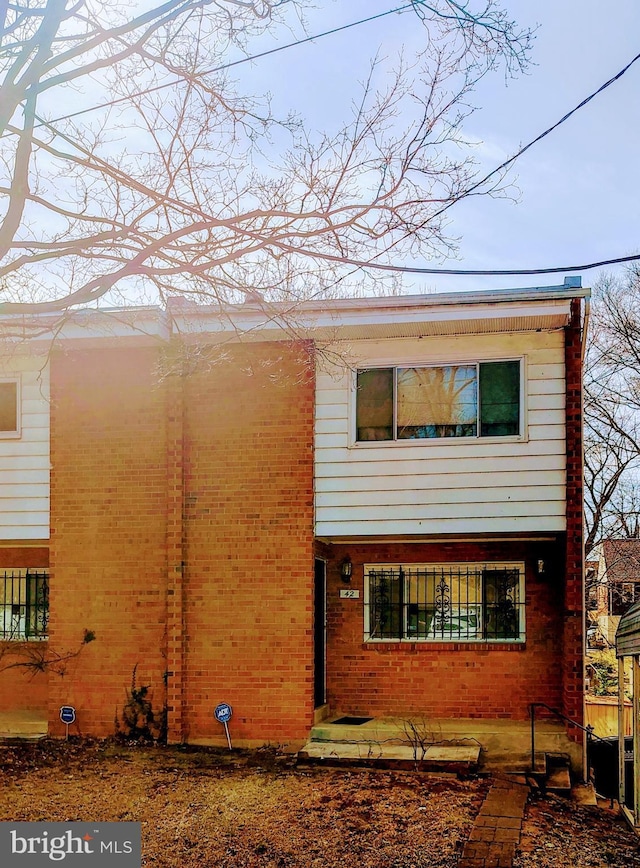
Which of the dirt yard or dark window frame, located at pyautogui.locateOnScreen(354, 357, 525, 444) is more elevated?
dark window frame, located at pyautogui.locateOnScreen(354, 357, 525, 444)

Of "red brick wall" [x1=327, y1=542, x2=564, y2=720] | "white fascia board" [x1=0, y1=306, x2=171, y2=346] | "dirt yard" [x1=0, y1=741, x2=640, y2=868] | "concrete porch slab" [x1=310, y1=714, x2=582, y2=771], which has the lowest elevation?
"dirt yard" [x1=0, y1=741, x2=640, y2=868]

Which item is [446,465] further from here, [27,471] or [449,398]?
[27,471]

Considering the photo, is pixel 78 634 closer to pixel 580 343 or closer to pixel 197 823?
pixel 197 823

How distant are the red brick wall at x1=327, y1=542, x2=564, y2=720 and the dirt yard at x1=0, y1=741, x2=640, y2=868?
76.9 inches

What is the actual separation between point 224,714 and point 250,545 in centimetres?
204

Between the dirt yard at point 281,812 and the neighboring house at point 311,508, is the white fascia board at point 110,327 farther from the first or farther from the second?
the dirt yard at point 281,812

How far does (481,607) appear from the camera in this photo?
12312 millimetres

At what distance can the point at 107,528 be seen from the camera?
1205 cm

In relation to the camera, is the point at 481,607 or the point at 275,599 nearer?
the point at 275,599

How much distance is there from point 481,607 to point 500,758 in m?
2.20

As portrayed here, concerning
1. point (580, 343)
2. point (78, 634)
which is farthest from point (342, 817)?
point (580, 343)

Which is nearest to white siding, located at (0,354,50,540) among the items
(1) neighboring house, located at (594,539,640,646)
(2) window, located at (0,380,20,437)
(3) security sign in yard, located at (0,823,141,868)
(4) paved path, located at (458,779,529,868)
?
(2) window, located at (0,380,20,437)

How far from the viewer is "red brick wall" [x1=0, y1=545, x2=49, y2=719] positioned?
13.5m

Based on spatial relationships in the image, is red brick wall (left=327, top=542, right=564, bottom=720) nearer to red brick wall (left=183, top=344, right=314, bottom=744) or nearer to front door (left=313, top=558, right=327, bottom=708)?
front door (left=313, top=558, right=327, bottom=708)
